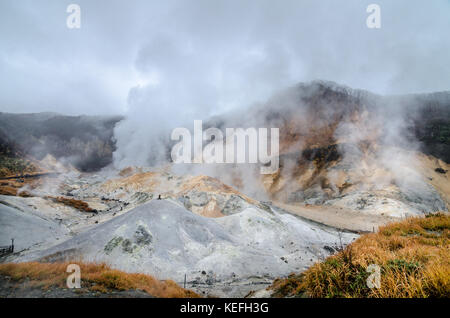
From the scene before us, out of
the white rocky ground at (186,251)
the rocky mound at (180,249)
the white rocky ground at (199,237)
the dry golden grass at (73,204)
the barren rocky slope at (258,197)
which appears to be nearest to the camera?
the white rocky ground at (186,251)

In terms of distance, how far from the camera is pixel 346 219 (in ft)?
149

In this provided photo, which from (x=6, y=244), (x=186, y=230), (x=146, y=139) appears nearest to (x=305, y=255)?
(x=186, y=230)

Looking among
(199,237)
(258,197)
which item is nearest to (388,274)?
(199,237)

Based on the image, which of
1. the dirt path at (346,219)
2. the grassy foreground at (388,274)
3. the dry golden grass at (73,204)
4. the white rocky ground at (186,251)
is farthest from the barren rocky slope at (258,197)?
the grassy foreground at (388,274)

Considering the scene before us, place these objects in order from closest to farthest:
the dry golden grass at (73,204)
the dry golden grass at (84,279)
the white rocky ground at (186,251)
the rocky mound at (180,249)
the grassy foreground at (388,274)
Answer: the grassy foreground at (388,274), the dry golden grass at (84,279), the white rocky ground at (186,251), the rocky mound at (180,249), the dry golden grass at (73,204)

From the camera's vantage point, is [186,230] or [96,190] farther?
[96,190]

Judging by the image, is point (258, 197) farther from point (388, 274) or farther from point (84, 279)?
point (388, 274)

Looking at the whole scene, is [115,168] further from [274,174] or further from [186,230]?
[186,230]

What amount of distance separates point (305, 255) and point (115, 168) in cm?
10430

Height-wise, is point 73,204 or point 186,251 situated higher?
point 186,251

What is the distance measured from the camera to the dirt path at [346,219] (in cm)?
3970

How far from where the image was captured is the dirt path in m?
39.7

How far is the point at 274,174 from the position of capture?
3061 inches

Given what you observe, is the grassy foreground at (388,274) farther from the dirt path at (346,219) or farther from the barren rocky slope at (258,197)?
the dirt path at (346,219)
